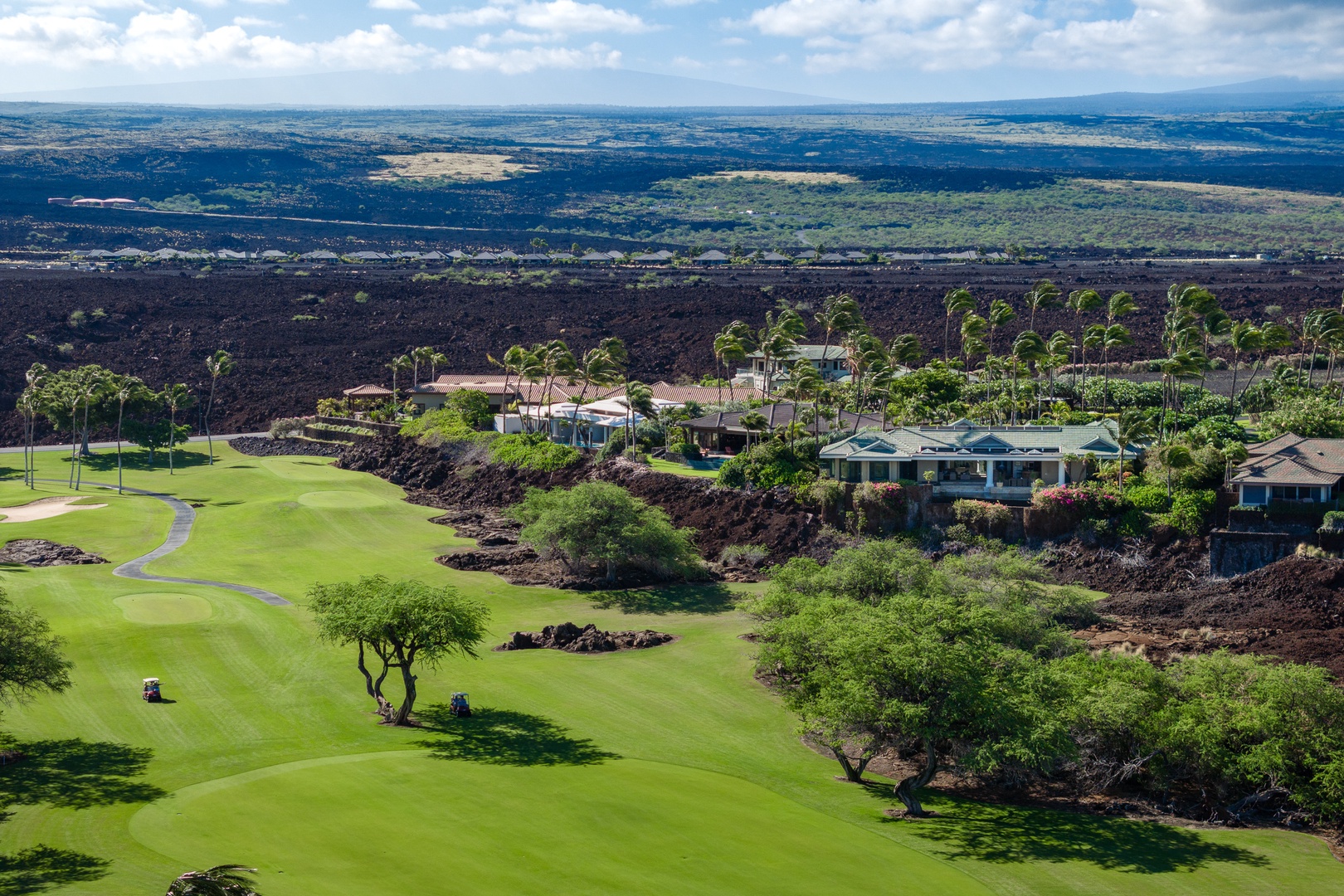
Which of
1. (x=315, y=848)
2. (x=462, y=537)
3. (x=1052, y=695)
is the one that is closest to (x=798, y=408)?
(x=462, y=537)

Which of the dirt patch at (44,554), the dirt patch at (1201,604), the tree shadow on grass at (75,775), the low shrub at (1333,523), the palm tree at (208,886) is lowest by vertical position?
the dirt patch at (44,554)

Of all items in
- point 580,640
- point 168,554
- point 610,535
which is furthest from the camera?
point 168,554

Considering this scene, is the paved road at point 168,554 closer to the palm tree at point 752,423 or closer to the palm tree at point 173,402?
the palm tree at point 173,402

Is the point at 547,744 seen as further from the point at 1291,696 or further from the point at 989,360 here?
the point at 989,360

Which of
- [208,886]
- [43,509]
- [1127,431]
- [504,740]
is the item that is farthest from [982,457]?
[43,509]

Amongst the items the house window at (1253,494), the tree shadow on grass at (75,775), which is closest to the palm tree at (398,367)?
the house window at (1253,494)

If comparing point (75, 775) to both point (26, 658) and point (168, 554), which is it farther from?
point (168, 554)
